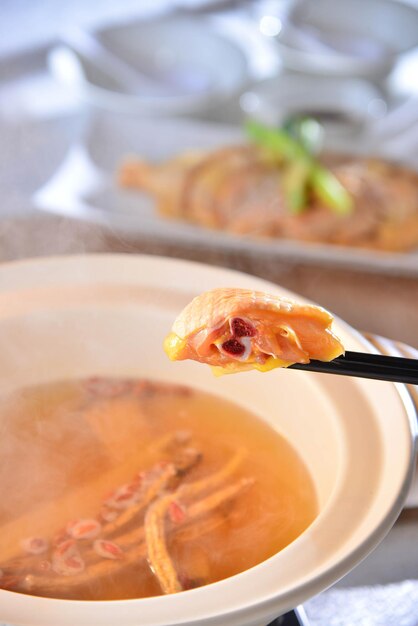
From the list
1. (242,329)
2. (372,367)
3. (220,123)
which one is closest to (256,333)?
(242,329)

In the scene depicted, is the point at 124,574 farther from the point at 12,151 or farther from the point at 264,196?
the point at 12,151

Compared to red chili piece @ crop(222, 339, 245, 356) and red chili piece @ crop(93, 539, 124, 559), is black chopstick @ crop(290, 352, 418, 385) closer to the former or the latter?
red chili piece @ crop(222, 339, 245, 356)

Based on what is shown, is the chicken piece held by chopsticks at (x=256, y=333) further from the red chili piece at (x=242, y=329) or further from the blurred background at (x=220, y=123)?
the blurred background at (x=220, y=123)

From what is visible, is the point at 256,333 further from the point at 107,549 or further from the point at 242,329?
the point at 107,549

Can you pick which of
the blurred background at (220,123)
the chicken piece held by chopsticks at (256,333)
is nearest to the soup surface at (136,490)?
the blurred background at (220,123)

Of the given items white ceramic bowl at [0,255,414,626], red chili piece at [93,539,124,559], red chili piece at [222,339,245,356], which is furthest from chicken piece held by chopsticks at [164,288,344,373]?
red chili piece at [93,539,124,559]

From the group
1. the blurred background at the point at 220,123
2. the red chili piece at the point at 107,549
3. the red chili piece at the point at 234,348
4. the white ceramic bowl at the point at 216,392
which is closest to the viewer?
the white ceramic bowl at the point at 216,392
